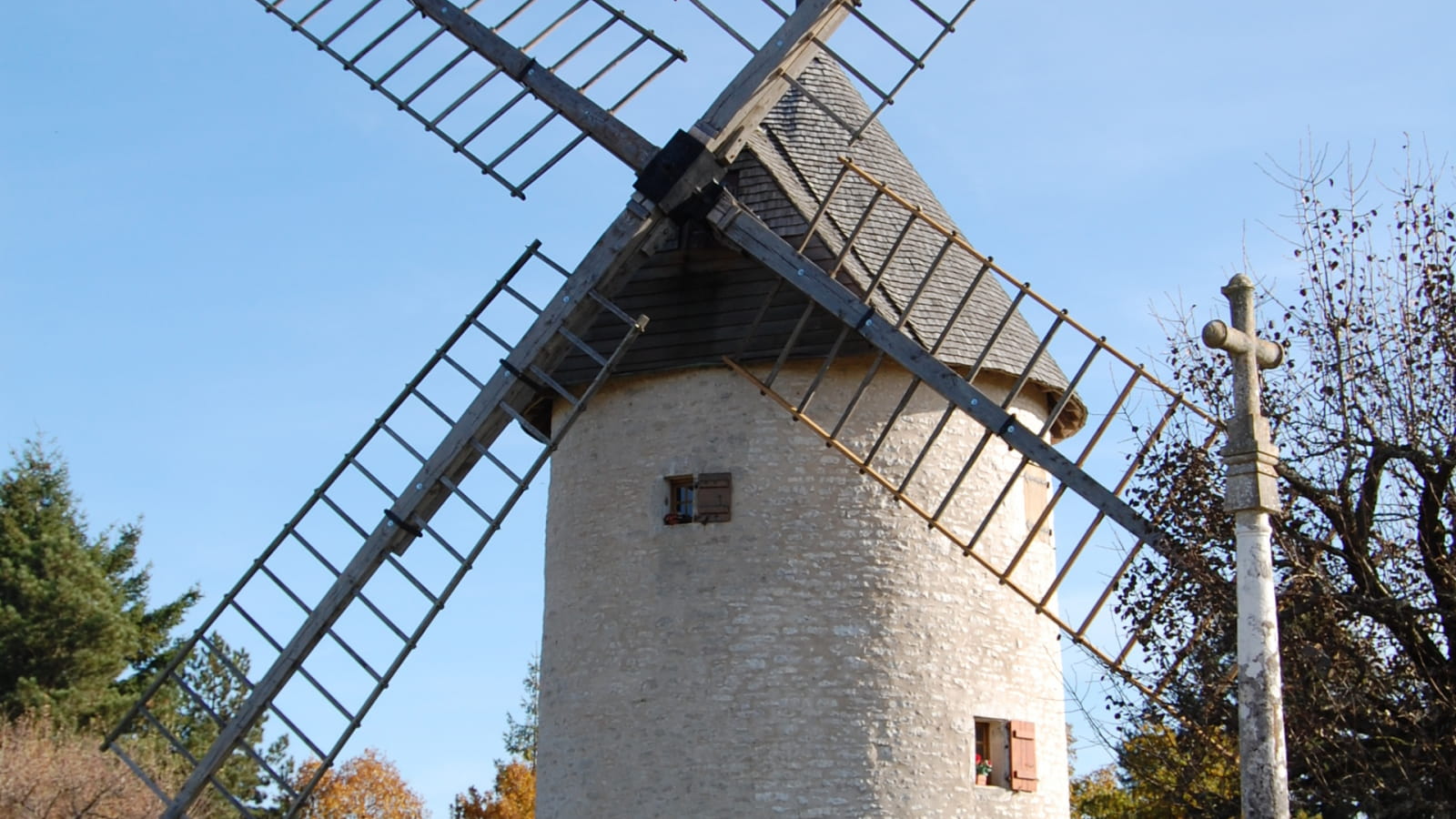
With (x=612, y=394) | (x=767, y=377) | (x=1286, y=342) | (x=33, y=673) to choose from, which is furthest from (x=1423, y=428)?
(x=33, y=673)

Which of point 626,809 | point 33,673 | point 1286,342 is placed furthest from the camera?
point 33,673

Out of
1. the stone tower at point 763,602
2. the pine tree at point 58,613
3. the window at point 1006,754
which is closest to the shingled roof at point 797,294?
the stone tower at point 763,602

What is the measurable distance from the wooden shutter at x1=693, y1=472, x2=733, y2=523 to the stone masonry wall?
5 centimetres

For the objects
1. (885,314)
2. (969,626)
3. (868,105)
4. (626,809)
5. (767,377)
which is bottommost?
(626,809)

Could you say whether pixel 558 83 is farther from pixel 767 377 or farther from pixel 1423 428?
pixel 1423 428

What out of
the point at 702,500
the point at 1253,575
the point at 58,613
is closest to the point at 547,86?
the point at 702,500

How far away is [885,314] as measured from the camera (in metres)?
11.3

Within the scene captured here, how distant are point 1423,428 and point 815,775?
404 centimetres

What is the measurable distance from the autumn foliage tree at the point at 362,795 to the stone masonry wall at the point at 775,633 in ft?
70.2

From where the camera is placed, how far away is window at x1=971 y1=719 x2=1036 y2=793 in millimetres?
10922

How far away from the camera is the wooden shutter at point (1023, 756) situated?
1094 cm

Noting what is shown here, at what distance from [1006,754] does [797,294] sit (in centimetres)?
325

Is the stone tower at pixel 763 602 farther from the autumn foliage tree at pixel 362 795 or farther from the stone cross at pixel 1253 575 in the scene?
the autumn foliage tree at pixel 362 795

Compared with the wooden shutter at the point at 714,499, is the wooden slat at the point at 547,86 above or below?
above
